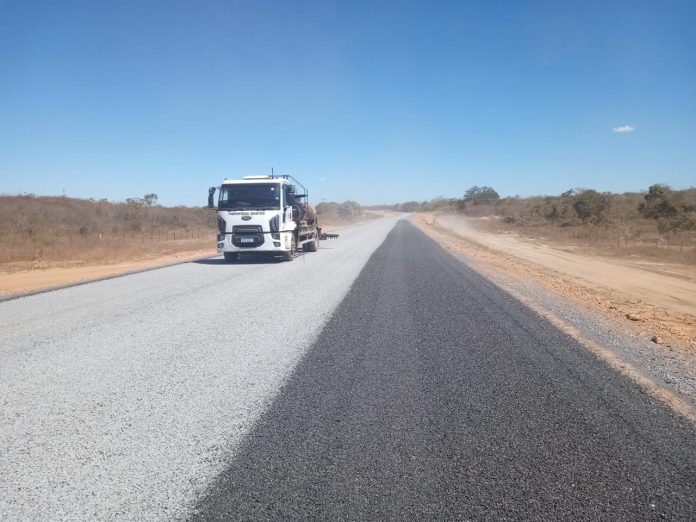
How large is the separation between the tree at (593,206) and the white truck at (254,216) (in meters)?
33.1

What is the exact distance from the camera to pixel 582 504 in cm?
280

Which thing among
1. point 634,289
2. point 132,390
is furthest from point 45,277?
point 634,289

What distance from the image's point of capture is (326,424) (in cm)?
387

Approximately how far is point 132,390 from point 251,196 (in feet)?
40.9

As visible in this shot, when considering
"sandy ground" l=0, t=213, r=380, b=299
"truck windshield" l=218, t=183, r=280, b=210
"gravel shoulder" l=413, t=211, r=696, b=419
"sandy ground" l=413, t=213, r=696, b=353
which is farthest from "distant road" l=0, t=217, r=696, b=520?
"truck windshield" l=218, t=183, r=280, b=210

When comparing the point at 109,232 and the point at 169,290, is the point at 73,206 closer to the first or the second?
the point at 109,232

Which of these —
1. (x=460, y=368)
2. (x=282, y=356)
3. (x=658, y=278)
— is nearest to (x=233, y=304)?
(x=282, y=356)

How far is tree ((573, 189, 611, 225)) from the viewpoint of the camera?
41.4 metres

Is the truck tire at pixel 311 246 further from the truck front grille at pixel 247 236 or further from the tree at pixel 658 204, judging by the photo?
the tree at pixel 658 204

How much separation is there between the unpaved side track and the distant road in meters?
0.02

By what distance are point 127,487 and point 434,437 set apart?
2.16 metres

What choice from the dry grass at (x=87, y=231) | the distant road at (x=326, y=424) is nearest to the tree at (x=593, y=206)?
the dry grass at (x=87, y=231)

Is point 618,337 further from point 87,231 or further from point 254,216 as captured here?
point 87,231

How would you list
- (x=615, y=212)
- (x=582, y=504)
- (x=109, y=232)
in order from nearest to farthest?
1. (x=582, y=504)
2. (x=109, y=232)
3. (x=615, y=212)
